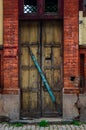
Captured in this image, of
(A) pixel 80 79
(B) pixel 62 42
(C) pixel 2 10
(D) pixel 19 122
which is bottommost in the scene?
(D) pixel 19 122

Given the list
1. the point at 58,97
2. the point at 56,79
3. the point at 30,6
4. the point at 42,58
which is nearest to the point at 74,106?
the point at 58,97

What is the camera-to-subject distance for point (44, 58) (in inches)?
551

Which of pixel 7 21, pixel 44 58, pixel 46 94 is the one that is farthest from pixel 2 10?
pixel 46 94

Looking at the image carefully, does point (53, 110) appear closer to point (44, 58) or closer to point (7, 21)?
point (44, 58)

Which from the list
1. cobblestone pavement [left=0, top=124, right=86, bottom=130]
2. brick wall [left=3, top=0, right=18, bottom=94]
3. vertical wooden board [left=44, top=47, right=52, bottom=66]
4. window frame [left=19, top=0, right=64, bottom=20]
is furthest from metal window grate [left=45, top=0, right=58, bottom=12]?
cobblestone pavement [left=0, top=124, right=86, bottom=130]

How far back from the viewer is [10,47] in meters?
13.6

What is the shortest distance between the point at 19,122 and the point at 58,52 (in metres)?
2.30

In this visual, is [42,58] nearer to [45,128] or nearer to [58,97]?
[58,97]

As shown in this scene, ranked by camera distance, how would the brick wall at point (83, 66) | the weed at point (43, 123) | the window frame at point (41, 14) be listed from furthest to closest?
1. the window frame at point (41, 14)
2. the brick wall at point (83, 66)
3. the weed at point (43, 123)

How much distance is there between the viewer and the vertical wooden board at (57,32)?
13922mm

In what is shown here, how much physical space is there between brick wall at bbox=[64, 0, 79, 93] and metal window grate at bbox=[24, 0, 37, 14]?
3.03ft

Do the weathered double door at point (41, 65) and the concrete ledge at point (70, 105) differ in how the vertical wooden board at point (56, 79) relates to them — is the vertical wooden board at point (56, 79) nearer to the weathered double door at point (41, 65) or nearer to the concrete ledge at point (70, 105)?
the weathered double door at point (41, 65)

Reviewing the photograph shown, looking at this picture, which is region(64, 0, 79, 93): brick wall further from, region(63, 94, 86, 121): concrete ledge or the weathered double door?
the weathered double door

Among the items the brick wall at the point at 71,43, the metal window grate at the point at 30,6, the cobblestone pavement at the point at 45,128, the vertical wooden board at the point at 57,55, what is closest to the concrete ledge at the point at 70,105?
the brick wall at the point at 71,43
